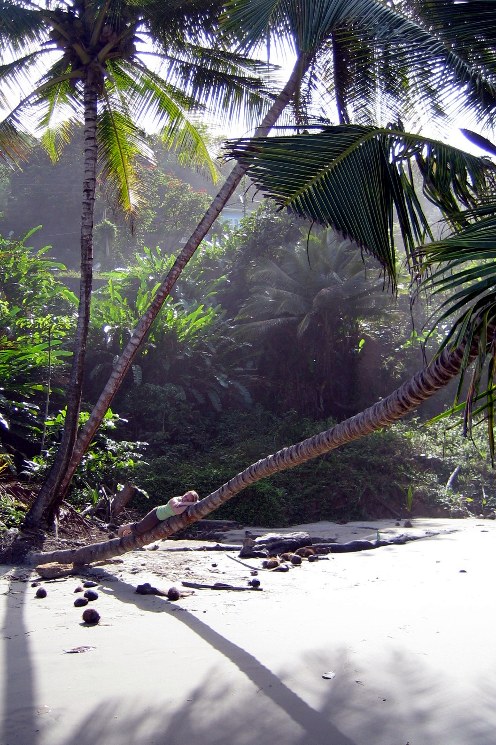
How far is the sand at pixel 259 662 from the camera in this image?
3.17m

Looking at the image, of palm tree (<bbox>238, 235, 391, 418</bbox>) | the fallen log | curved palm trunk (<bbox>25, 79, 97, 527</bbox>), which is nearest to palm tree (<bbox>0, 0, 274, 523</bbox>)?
curved palm trunk (<bbox>25, 79, 97, 527</bbox>)

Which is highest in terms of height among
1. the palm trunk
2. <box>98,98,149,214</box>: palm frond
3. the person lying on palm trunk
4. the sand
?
<box>98,98,149,214</box>: palm frond

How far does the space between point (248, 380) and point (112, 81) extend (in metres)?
9.39

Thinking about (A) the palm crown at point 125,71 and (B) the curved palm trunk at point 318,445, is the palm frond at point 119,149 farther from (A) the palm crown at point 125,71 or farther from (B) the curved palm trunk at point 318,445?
(B) the curved palm trunk at point 318,445

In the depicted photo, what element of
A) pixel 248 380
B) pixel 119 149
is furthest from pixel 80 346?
pixel 248 380

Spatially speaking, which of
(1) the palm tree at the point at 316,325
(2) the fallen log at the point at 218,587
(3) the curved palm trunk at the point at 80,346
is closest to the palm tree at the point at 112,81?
(3) the curved palm trunk at the point at 80,346

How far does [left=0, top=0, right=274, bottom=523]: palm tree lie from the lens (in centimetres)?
841

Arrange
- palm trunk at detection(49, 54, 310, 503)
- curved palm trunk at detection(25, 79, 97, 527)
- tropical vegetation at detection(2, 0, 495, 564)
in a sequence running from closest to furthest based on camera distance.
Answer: tropical vegetation at detection(2, 0, 495, 564) → palm trunk at detection(49, 54, 310, 503) → curved palm trunk at detection(25, 79, 97, 527)

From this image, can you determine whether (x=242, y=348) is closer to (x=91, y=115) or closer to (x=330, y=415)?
(x=330, y=415)

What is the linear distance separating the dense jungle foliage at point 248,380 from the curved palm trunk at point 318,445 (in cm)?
356

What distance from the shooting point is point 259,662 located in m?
4.00

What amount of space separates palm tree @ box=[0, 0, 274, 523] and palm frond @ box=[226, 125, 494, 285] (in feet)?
16.2

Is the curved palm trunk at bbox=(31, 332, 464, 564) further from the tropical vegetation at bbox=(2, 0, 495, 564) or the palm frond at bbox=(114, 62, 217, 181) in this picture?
the palm frond at bbox=(114, 62, 217, 181)

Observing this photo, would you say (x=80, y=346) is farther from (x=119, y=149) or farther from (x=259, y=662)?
(x=259, y=662)
